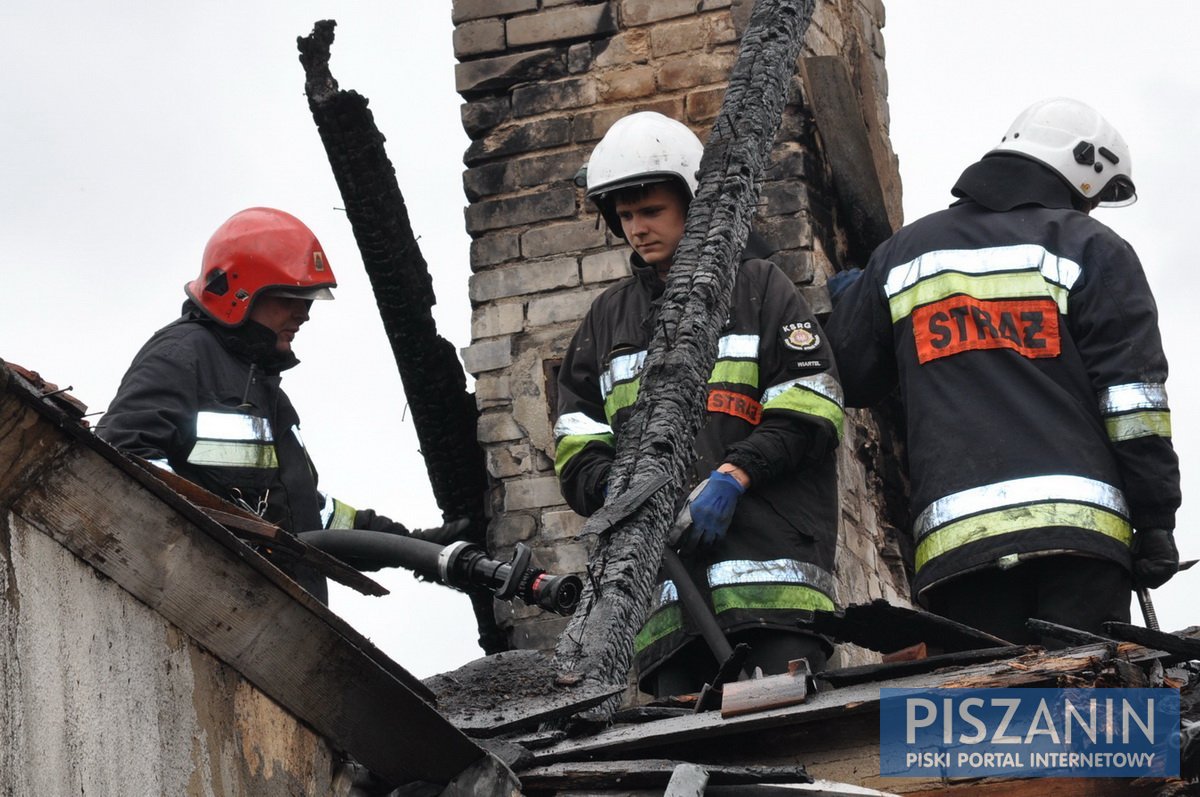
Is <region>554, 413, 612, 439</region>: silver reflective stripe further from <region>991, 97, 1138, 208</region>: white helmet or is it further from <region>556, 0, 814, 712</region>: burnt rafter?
<region>991, 97, 1138, 208</region>: white helmet

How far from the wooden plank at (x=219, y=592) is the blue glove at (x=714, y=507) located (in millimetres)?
1796

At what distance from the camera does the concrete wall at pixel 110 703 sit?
9.69 ft

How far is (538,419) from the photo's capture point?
703 cm

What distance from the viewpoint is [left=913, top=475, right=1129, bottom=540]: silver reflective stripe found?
484 cm

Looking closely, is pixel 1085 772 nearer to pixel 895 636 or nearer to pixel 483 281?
pixel 895 636

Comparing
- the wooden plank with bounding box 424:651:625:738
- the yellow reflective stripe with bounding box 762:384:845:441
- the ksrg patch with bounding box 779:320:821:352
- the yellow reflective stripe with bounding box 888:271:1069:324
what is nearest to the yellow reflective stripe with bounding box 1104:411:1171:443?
the yellow reflective stripe with bounding box 888:271:1069:324

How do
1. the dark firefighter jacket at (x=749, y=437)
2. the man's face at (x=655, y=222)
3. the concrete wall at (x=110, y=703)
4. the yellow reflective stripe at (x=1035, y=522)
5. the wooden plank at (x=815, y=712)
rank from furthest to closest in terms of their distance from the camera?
1. the man's face at (x=655, y=222)
2. the dark firefighter jacket at (x=749, y=437)
3. the yellow reflective stripe at (x=1035, y=522)
4. the wooden plank at (x=815, y=712)
5. the concrete wall at (x=110, y=703)

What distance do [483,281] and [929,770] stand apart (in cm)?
400

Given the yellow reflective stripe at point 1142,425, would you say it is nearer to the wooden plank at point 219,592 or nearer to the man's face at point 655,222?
the man's face at point 655,222

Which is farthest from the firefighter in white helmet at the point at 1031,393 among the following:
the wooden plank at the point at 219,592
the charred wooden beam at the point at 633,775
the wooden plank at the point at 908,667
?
the wooden plank at the point at 219,592

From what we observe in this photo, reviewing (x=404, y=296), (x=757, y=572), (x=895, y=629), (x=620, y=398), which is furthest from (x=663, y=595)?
(x=404, y=296)

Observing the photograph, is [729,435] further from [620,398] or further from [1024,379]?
[1024,379]

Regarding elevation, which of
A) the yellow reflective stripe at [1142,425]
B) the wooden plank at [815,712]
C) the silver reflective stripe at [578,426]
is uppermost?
the silver reflective stripe at [578,426]

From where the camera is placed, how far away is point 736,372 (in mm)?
5461
